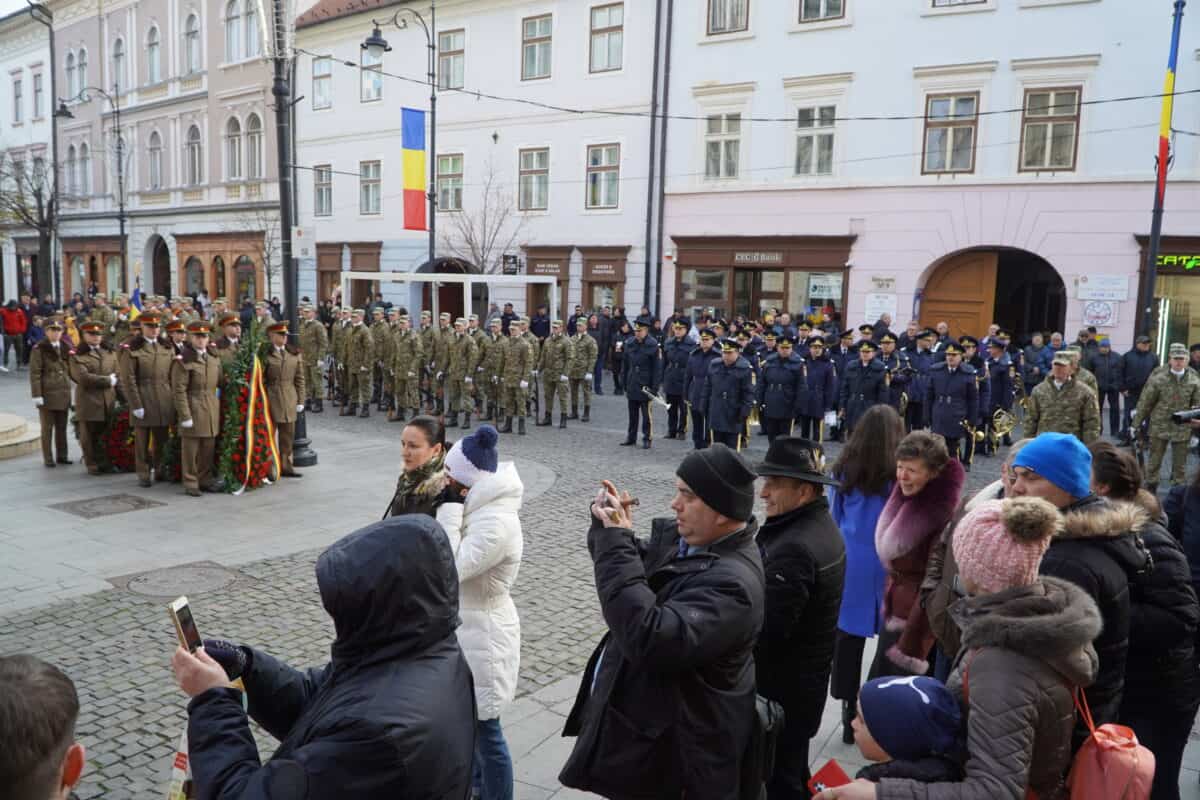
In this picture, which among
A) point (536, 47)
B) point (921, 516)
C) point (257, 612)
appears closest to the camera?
point (921, 516)

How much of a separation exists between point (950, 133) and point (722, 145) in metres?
5.87

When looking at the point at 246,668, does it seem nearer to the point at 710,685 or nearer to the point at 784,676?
the point at 710,685

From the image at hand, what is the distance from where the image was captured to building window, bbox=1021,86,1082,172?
20.0 m

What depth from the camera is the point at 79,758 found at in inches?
72.4

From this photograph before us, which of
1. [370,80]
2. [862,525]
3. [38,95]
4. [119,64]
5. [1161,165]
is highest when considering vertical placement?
[119,64]

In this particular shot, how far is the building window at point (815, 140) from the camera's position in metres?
22.9

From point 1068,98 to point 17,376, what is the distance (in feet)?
84.9

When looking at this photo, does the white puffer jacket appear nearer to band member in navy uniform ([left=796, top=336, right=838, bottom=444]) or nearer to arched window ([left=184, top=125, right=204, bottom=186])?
band member in navy uniform ([left=796, top=336, right=838, bottom=444])

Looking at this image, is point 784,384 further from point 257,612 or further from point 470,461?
point 470,461

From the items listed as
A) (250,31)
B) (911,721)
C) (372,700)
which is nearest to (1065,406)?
(911,721)

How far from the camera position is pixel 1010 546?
271cm

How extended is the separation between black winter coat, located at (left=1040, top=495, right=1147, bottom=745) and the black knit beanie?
1072 millimetres

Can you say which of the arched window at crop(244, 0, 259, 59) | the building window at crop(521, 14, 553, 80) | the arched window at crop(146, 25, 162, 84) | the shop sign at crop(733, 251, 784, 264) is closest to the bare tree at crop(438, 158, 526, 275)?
the building window at crop(521, 14, 553, 80)

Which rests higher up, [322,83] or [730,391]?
[322,83]
